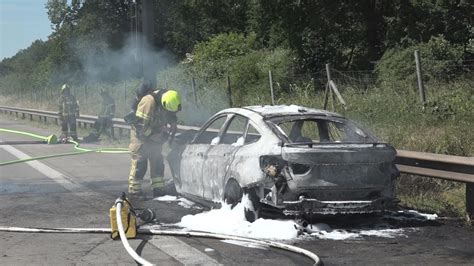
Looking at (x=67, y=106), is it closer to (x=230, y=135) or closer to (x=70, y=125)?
(x=70, y=125)

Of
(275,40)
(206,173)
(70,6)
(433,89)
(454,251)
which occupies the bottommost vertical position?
(454,251)

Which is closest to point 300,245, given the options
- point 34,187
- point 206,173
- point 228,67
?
point 206,173

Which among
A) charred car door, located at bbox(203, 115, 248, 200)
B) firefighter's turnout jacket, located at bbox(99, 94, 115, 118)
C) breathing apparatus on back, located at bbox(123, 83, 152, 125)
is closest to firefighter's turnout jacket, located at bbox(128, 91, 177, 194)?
breathing apparatus on back, located at bbox(123, 83, 152, 125)

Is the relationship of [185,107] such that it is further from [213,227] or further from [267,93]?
[213,227]

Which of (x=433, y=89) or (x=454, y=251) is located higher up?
(x=433, y=89)

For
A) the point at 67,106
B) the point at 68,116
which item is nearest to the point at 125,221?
the point at 68,116

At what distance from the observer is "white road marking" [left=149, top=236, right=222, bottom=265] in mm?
5438

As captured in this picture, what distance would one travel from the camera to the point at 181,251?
580cm

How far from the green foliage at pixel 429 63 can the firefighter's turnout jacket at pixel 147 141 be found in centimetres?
852

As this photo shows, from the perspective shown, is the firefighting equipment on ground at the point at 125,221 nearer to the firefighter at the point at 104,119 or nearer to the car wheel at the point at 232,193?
the car wheel at the point at 232,193

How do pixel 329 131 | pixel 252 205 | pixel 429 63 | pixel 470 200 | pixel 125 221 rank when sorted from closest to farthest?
pixel 125 221
pixel 252 205
pixel 470 200
pixel 329 131
pixel 429 63

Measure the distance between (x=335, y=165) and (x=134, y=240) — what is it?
2.22 meters

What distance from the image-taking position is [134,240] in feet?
20.4

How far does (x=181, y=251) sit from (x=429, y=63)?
12.8 m
